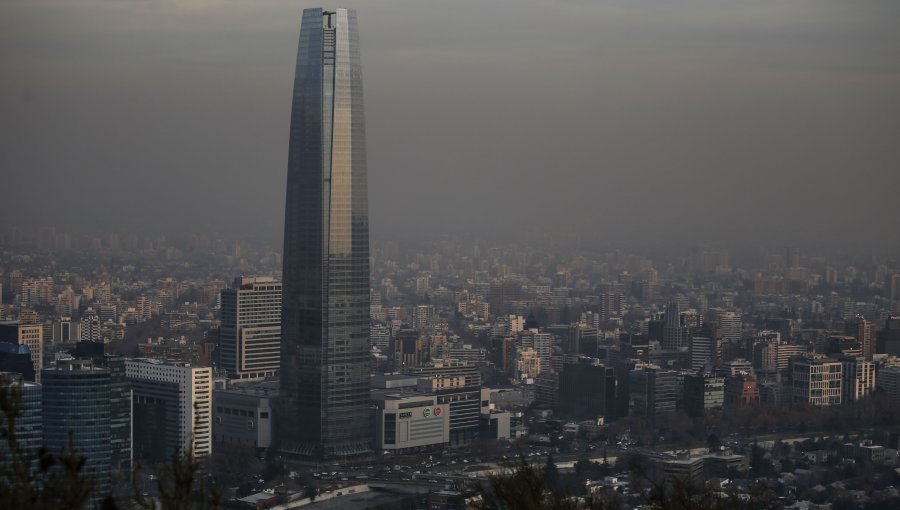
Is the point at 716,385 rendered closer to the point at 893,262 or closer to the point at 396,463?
the point at 893,262

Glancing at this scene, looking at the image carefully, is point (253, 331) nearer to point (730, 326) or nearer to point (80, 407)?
point (80, 407)

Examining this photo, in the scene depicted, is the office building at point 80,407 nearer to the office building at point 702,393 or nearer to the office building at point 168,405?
the office building at point 168,405

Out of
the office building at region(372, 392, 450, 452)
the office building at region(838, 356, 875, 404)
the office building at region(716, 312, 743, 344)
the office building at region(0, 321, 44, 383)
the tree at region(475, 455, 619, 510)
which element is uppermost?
the tree at region(475, 455, 619, 510)

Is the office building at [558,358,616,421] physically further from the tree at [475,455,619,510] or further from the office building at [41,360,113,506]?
the tree at [475,455,619,510]

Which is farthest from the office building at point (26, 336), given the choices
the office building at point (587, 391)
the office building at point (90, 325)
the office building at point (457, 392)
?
the office building at point (587, 391)

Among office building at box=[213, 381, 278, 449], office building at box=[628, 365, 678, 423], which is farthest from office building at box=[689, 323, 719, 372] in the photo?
office building at box=[213, 381, 278, 449]
